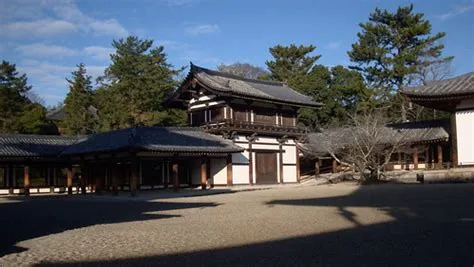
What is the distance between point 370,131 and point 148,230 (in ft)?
72.4

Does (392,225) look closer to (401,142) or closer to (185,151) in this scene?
(185,151)

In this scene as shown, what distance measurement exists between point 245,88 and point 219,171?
6.32m

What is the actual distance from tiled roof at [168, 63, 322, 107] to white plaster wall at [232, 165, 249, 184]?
4647 mm

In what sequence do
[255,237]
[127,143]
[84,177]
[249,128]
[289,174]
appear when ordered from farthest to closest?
[289,174] < [249,128] < [84,177] < [127,143] < [255,237]

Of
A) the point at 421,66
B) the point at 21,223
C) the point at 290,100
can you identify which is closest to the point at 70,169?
the point at 290,100

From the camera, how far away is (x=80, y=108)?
43.7 metres

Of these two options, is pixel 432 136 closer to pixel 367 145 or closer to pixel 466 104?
pixel 466 104

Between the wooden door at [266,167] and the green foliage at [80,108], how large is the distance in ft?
57.5

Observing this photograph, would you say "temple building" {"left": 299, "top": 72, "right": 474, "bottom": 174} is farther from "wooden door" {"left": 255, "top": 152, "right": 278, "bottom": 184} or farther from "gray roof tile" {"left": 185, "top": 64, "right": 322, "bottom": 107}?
"wooden door" {"left": 255, "top": 152, "right": 278, "bottom": 184}

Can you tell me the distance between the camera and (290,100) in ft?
110

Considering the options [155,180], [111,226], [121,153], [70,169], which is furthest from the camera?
[70,169]

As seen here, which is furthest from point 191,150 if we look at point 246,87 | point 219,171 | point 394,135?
point 394,135

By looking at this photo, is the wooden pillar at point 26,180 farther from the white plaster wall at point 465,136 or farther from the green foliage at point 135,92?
the white plaster wall at point 465,136

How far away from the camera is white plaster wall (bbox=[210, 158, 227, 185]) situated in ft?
99.6
